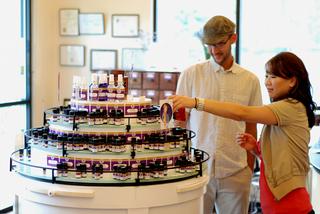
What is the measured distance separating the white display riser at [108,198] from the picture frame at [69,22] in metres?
3.29

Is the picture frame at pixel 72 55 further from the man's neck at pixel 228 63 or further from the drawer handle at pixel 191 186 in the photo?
the drawer handle at pixel 191 186

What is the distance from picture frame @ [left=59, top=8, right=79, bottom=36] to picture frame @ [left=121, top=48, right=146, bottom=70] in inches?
23.5

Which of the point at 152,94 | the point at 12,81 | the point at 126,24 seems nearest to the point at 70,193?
the point at 152,94

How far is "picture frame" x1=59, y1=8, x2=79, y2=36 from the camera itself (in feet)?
17.4

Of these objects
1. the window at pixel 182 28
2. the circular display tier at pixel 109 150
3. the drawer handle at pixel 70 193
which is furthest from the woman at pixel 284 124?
the window at pixel 182 28

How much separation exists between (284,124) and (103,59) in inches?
136

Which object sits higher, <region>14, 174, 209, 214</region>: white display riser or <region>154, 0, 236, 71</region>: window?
<region>154, 0, 236, 71</region>: window

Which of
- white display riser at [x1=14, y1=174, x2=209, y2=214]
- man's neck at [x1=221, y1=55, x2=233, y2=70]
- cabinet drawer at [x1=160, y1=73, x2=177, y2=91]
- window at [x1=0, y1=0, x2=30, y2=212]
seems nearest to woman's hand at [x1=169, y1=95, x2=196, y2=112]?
white display riser at [x1=14, y1=174, x2=209, y2=214]

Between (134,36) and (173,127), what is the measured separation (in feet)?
9.24

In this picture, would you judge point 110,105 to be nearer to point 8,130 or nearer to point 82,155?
point 82,155

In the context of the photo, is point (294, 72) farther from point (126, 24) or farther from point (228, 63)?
point (126, 24)

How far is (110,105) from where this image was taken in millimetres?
2314

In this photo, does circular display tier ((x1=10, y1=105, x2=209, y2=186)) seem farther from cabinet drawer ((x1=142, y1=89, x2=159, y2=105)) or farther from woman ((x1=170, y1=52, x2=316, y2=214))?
cabinet drawer ((x1=142, y1=89, x2=159, y2=105))

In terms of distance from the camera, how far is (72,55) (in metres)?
5.33
